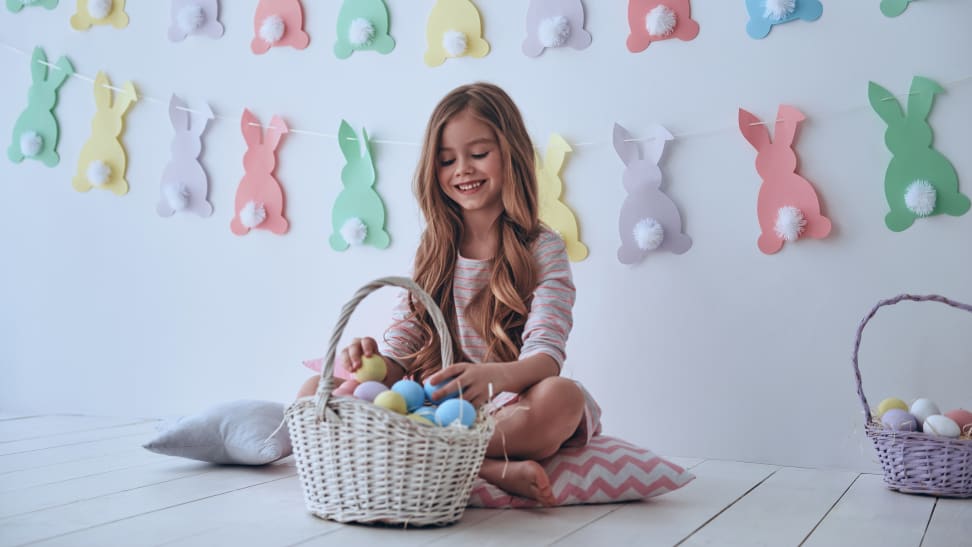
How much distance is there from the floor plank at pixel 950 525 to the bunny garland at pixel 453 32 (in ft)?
4.23

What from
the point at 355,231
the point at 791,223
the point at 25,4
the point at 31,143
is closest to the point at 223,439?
the point at 355,231

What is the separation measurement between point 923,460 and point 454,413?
0.79m

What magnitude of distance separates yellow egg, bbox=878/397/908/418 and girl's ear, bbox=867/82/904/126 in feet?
1.67

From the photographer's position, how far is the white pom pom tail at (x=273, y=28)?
2.26m

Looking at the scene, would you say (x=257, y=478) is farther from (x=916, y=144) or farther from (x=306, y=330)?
(x=916, y=144)

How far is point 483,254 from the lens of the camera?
5.76ft

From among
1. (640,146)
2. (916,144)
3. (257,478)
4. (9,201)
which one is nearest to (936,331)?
(916,144)

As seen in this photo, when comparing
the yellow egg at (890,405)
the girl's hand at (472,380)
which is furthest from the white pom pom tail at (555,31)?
the yellow egg at (890,405)

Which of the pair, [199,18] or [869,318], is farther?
[199,18]

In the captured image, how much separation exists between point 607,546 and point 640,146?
995 mm

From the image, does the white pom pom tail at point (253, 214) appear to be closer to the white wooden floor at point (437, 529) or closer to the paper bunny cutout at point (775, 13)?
the white wooden floor at point (437, 529)

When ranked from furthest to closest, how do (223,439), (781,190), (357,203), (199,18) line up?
1. (199,18)
2. (357,203)
3. (781,190)
4. (223,439)

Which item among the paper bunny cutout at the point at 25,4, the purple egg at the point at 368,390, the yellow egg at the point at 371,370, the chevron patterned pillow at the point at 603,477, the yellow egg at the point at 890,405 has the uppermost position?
the paper bunny cutout at the point at 25,4

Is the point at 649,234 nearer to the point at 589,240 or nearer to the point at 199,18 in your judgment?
the point at 589,240
